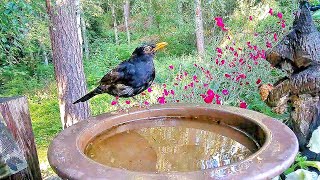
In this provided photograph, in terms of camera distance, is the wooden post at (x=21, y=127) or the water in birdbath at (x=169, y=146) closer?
the water in birdbath at (x=169, y=146)

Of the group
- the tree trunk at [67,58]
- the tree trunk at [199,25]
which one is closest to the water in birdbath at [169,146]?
the tree trunk at [67,58]

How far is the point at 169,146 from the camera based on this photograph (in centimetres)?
193

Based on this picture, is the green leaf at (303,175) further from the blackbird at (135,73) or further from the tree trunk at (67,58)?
the tree trunk at (67,58)

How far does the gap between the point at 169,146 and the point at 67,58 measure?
127 inches

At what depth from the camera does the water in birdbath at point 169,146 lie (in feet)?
5.61

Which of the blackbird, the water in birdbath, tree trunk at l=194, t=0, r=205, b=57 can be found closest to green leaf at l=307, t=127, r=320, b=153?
the water in birdbath

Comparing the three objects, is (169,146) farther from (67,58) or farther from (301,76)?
(67,58)

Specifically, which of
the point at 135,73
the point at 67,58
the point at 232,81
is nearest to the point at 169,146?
the point at 135,73

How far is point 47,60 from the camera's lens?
46.3 ft

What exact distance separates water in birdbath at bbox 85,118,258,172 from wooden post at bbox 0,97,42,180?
491 mm

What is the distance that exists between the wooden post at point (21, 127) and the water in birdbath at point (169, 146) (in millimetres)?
491

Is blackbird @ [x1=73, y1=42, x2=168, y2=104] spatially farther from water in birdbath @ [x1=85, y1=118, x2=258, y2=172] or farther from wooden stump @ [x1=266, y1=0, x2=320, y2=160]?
wooden stump @ [x1=266, y1=0, x2=320, y2=160]


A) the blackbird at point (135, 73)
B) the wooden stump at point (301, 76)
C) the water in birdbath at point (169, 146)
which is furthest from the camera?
the blackbird at point (135, 73)

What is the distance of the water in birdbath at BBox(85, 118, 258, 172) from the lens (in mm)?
1710
